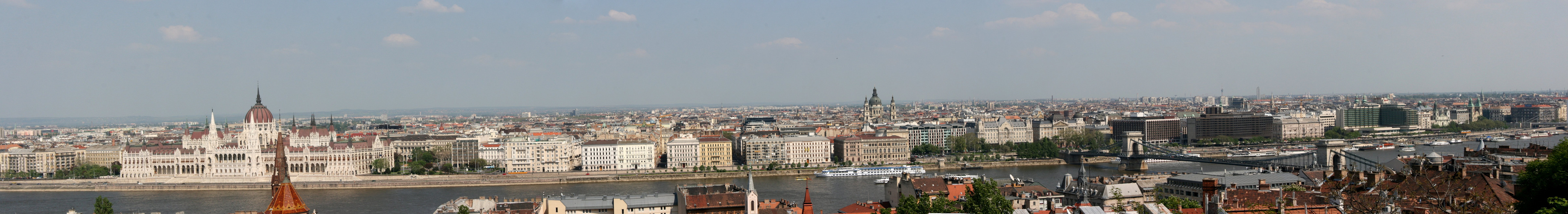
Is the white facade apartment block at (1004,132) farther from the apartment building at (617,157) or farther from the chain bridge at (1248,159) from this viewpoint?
the apartment building at (617,157)

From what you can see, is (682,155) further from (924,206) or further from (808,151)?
(924,206)

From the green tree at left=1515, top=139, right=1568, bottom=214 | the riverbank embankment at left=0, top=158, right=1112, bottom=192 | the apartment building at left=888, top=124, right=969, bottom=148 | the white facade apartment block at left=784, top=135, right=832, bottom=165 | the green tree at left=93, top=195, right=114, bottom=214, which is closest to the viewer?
the green tree at left=1515, top=139, right=1568, bottom=214

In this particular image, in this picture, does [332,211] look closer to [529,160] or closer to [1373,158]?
[529,160]

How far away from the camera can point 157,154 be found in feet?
125

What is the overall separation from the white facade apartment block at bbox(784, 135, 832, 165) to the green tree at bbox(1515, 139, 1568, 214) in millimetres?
29142

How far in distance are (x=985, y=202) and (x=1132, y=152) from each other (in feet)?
100

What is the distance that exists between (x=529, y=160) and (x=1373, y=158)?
2297 cm

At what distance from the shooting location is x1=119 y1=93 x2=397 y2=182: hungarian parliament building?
37000 millimetres

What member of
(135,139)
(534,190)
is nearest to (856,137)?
(534,190)

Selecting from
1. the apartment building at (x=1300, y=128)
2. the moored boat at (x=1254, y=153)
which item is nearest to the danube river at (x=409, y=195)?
the moored boat at (x=1254, y=153)

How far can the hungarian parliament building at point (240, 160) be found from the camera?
37.0m

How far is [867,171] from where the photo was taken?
35906mm

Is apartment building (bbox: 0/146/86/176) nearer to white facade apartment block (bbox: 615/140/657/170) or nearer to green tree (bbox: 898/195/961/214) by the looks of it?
white facade apartment block (bbox: 615/140/657/170)

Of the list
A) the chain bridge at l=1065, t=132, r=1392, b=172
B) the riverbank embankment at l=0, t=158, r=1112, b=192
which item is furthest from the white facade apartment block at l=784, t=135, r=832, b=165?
the chain bridge at l=1065, t=132, r=1392, b=172
